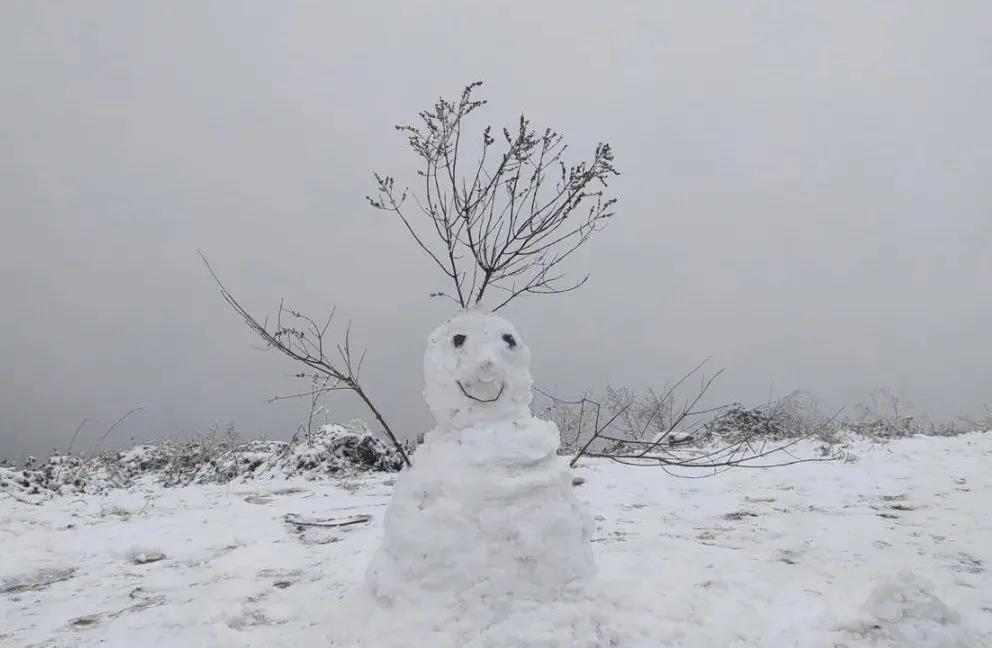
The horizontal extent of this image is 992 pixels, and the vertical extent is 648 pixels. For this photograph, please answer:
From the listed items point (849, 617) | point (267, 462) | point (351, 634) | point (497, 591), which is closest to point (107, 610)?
point (351, 634)

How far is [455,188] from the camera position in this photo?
11.5 feet

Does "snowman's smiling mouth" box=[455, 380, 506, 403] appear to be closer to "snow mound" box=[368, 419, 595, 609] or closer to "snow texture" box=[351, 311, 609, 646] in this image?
"snow texture" box=[351, 311, 609, 646]

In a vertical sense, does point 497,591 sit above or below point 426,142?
below

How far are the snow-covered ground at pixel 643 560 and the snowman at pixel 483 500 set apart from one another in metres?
0.45

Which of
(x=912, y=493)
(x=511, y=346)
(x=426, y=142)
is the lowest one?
(x=912, y=493)

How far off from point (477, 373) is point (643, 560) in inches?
81.4

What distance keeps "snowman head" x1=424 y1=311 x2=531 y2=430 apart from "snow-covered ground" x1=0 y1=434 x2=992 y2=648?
3.86 ft

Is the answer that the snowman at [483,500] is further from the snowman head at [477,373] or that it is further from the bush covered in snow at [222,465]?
the bush covered in snow at [222,465]

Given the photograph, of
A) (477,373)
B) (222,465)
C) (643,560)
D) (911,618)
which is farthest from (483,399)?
(222,465)

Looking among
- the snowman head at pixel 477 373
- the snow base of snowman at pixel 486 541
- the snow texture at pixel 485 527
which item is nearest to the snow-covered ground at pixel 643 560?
the snow base of snowman at pixel 486 541

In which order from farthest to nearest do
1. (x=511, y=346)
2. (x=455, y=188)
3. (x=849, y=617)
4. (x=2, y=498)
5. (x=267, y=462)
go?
(x=267, y=462)
(x=2, y=498)
(x=455, y=188)
(x=511, y=346)
(x=849, y=617)

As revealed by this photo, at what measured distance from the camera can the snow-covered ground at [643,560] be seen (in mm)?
2959

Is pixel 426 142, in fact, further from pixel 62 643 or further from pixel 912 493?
pixel 912 493

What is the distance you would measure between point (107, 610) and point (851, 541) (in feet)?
18.2
